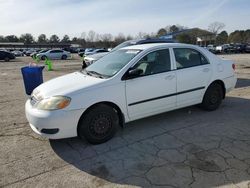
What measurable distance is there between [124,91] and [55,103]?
1.19 m

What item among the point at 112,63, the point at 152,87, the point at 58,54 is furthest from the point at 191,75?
the point at 58,54

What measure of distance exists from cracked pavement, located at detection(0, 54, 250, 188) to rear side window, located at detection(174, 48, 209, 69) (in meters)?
1.14

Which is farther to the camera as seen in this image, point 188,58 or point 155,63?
point 188,58

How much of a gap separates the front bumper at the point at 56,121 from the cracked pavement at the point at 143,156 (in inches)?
13.4

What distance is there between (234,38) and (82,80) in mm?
85477

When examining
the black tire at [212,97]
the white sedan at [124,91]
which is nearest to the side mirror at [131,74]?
the white sedan at [124,91]

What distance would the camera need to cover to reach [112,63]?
5.07 metres

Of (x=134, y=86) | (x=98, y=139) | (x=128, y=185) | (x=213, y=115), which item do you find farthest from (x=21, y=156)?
(x=213, y=115)

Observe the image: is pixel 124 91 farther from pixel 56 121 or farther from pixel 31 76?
pixel 31 76

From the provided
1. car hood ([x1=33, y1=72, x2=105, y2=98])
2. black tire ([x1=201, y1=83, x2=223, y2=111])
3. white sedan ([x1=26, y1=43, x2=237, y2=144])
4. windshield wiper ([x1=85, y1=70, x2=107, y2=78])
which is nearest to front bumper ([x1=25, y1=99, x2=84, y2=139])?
white sedan ([x1=26, y1=43, x2=237, y2=144])

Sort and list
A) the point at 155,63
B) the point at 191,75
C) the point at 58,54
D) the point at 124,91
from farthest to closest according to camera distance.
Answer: the point at 58,54 → the point at 191,75 → the point at 155,63 → the point at 124,91

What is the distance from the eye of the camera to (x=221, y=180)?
3205 mm

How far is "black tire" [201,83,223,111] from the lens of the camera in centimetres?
579

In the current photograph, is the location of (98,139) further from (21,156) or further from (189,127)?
(189,127)
